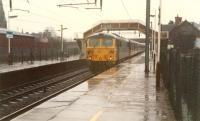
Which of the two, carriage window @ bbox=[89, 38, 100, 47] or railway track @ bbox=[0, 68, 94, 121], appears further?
carriage window @ bbox=[89, 38, 100, 47]

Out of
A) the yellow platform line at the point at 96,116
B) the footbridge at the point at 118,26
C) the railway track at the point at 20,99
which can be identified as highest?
the footbridge at the point at 118,26

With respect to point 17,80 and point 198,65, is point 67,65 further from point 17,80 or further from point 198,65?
point 198,65

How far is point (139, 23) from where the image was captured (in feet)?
268

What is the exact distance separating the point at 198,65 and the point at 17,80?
17790mm

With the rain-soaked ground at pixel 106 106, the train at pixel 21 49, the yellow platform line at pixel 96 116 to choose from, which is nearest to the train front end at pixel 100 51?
the train at pixel 21 49

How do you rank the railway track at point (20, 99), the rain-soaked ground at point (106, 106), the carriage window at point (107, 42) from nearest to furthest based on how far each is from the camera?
1. the rain-soaked ground at point (106, 106)
2. the railway track at point (20, 99)
3. the carriage window at point (107, 42)

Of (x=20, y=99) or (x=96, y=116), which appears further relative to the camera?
(x=20, y=99)

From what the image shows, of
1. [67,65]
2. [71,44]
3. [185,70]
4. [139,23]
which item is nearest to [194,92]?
[185,70]

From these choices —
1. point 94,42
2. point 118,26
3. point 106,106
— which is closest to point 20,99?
point 106,106

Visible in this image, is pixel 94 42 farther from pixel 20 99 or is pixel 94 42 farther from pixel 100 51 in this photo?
pixel 20 99

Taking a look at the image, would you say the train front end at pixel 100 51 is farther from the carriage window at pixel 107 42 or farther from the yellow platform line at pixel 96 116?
the yellow platform line at pixel 96 116

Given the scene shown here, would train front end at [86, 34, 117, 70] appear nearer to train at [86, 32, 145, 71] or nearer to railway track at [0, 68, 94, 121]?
train at [86, 32, 145, 71]

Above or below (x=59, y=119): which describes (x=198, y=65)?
above

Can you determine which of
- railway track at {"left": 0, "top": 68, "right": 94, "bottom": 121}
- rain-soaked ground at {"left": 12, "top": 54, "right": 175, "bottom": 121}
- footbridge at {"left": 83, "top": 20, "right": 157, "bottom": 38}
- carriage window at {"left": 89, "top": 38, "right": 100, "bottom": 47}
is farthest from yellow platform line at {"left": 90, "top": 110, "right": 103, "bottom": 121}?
footbridge at {"left": 83, "top": 20, "right": 157, "bottom": 38}
